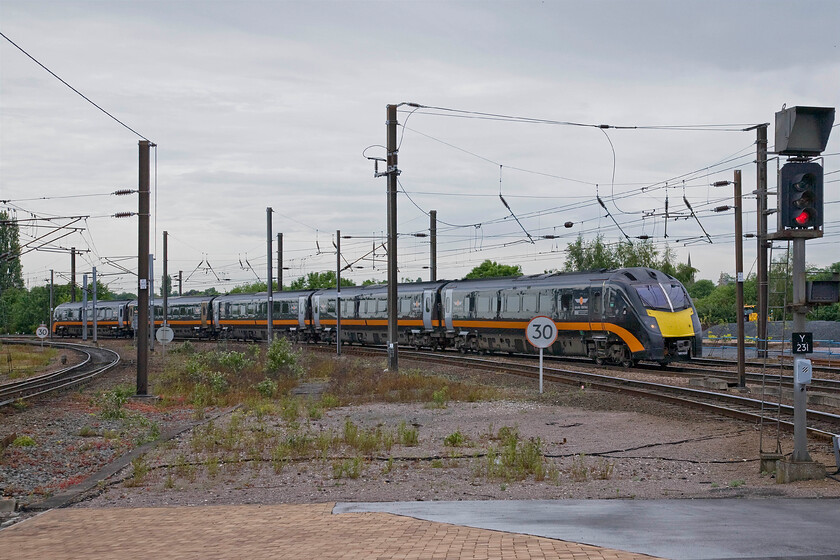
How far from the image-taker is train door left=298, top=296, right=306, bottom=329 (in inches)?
2243

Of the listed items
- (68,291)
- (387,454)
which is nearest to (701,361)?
(387,454)

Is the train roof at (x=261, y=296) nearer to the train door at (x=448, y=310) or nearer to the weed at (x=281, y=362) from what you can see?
the train door at (x=448, y=310)

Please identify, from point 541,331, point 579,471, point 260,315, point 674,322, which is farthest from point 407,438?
point 260,315

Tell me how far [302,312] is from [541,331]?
37372 millimetres

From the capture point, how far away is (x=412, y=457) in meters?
12.7

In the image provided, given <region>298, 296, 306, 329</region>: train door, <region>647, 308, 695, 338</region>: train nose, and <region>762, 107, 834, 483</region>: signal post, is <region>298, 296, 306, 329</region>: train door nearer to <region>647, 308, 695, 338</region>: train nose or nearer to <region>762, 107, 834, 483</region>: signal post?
<region>647, 308, 695, 338</region>: train nose

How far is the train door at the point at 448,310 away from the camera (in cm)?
4094

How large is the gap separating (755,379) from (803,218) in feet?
48.2

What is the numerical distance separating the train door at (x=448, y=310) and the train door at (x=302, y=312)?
1748 centimetres

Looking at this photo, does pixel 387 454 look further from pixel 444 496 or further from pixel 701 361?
pixel 701 361

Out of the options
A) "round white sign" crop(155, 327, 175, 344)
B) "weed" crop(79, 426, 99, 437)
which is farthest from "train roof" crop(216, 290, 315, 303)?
"weed" crop(79, 426, 99, 437)

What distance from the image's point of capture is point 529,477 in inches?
438

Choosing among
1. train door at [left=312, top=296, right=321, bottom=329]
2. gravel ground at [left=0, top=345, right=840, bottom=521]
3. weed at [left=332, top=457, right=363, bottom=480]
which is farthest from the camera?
train door at [left=312, top=296, right=321, bottom=329]

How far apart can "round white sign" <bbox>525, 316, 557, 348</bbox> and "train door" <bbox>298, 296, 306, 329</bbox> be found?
3697cm
